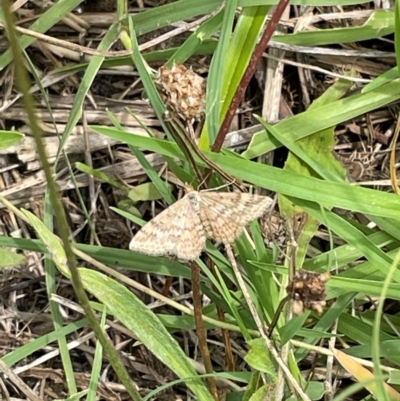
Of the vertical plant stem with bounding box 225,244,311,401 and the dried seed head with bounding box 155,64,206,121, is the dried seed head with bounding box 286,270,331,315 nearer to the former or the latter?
the vertical plant stem with bounding box 225,244,311,401

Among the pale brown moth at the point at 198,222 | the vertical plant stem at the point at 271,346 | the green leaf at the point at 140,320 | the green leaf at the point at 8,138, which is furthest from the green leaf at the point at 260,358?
the green leaf at the point at 8,138

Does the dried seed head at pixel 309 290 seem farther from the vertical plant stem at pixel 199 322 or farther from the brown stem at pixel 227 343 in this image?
the brown stem at pixel 227 343

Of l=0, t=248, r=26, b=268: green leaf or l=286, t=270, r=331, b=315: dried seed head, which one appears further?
l=0, t=248, r=26, b=268: green leaf

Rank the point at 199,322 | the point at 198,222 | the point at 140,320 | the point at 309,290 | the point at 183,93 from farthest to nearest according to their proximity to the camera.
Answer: the point at 199,322 < the point at 140,320 < the point at 198,222 < the point at 183,93 < the point at 309,290

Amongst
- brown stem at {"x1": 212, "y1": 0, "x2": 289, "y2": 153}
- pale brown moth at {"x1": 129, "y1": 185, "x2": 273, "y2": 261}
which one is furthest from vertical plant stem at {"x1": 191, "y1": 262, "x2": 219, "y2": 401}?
brown stem at {"x1": 212, "y1": 0, "x2": 289, "y2": 153}

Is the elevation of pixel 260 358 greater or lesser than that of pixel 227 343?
greater

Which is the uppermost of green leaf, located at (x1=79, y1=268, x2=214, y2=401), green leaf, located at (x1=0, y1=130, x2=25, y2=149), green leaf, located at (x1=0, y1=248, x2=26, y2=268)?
green leaf, located at (x1=0, y1=130, x2=25, y2=149)

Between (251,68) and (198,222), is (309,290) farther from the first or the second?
(251,68)

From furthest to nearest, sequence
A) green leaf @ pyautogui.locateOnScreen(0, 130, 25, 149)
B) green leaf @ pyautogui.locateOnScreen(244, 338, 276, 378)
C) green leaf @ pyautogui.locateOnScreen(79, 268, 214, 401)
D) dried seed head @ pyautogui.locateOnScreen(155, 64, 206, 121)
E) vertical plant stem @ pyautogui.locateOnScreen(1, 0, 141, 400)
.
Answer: green leaf @ pyautogui.locateOnScreen(0, 130, 25, 149) < green leaf @ pyautogui.locateOnScreen(79, 268, 214, 401) < green leaf @ pyautogui.locateOnScreen(244, 338, 276, 378) < dried seed head @ pyautogui.locateOnScreen(155, 64, 206, 121) < vertical plant stem @ pyautogui.locateOnScreen(1, 0, 141, 400)

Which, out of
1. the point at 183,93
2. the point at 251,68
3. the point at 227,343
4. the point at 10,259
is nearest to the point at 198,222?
the point at 183,93
